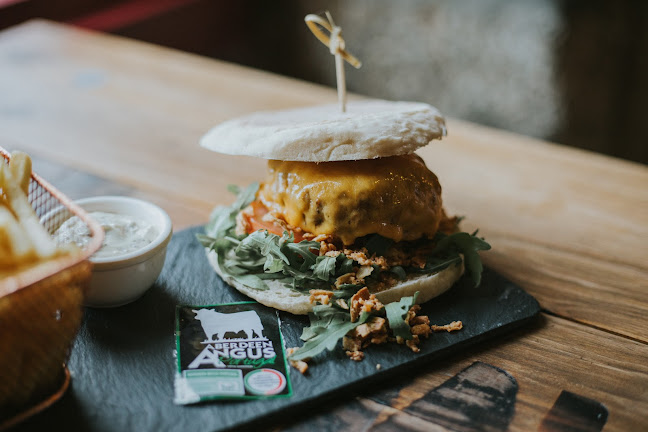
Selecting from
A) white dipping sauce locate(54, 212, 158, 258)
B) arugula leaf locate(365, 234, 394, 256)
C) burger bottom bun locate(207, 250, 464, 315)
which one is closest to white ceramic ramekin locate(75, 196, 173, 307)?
white dipping sauce locate(54, 212, 158, 258)

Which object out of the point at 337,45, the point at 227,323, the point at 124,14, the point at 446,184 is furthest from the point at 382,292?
the point at 124,14

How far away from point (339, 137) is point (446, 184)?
1223 millimetres

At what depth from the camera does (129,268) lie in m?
1.88

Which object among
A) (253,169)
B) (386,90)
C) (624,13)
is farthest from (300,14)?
(253,169)

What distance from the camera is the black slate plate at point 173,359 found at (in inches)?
62.6

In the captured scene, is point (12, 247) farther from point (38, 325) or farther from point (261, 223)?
point (261, 223)

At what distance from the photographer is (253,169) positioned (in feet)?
10.1

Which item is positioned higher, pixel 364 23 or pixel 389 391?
pixel 364 23

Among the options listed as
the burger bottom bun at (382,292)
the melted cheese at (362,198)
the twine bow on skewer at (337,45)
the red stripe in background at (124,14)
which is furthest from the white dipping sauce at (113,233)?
the red stripe in background at (124,14)

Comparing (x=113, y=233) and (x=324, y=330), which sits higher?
(x=113, y=233)

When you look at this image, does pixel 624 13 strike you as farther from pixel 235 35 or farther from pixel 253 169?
pixel 253 169

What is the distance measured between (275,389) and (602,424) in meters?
0.87

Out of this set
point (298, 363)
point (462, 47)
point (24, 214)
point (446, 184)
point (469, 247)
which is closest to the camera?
point (24, 214)

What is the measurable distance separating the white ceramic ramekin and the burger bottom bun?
268mm
